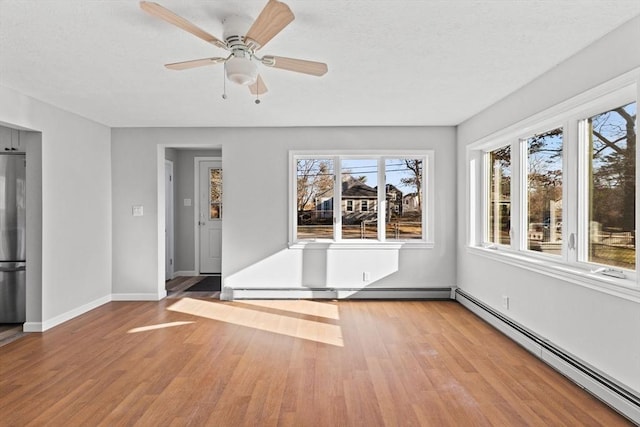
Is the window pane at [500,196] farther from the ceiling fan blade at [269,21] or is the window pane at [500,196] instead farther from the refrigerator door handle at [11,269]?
the refrigerator door handle at [11,269]

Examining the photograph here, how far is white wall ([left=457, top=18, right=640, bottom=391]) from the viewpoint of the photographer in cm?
244

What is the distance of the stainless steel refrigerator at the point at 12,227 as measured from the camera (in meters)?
4.26

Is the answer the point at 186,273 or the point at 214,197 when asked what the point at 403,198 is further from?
the point at 186,273

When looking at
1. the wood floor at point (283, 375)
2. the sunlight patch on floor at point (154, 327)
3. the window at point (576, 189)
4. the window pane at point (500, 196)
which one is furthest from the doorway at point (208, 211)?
the window at point (576, 189)

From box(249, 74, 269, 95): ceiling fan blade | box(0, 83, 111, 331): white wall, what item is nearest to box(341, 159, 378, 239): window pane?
box(249, 74, 269, 95): ceiling fan blade

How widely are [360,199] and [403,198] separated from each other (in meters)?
0.63

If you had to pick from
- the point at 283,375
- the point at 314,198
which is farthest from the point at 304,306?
the point at 283,375

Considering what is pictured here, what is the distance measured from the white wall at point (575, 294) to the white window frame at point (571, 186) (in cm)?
8

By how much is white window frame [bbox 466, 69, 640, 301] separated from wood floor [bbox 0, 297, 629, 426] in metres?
0.82

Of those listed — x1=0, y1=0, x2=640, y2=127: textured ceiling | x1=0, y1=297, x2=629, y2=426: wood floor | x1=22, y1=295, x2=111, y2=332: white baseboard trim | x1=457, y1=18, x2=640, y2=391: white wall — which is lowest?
x1=0, y1=297, x2=629, y2=426: wood floor

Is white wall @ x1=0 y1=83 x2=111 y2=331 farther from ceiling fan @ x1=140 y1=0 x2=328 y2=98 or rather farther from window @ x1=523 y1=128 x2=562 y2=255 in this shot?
window @ x1=523 y1=128 x2=562 y2=255

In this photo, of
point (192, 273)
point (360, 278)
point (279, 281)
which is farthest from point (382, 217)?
point (192, 273)

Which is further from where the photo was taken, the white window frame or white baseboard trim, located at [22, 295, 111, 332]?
white baseboard trim, located at [22, 295, 111, 332]

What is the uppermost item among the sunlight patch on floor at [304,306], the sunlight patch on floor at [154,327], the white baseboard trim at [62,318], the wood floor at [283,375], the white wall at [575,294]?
the white wall at [575,294]
